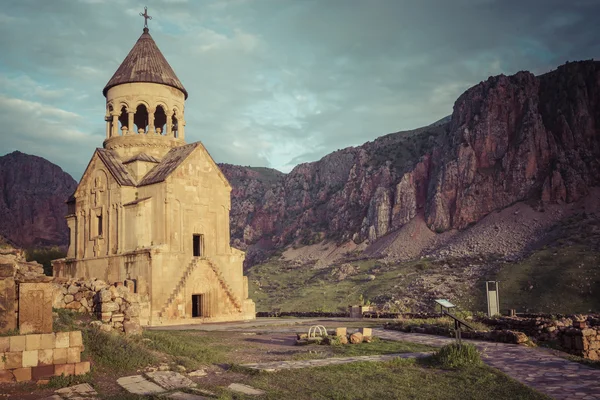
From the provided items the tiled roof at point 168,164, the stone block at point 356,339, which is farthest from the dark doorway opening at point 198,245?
the stone block at point 356,339

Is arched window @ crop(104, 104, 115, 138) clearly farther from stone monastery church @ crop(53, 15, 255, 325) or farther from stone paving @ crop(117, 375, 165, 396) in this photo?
stone paving @ crop(117, 375, 165, 396)

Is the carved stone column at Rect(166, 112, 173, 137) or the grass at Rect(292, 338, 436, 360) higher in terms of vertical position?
the carved stone column at Rect(166, 112, 173, 137)

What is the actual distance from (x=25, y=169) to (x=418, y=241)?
57177 millimetres

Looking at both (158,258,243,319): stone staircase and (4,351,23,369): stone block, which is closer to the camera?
(4,351,23,369): stone block

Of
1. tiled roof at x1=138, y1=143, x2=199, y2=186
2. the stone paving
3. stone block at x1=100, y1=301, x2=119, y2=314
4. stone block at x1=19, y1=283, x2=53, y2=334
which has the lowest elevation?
the stone paving

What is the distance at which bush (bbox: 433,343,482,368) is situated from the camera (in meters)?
9.84

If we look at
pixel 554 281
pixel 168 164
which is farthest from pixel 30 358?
pixel 554 281

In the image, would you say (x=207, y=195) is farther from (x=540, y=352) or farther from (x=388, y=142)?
(x=388, y=142)

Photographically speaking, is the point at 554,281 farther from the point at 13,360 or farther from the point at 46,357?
the point at 13,360

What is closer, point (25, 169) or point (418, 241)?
point (418, 241)

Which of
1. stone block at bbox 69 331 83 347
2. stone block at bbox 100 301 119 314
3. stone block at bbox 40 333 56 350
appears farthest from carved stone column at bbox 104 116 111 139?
stone block at bbox 40 333 56 350

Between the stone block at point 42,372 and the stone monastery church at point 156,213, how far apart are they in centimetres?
1363

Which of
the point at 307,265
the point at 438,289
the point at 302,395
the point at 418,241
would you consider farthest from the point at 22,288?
the point at 307,265

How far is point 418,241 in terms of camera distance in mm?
64812
